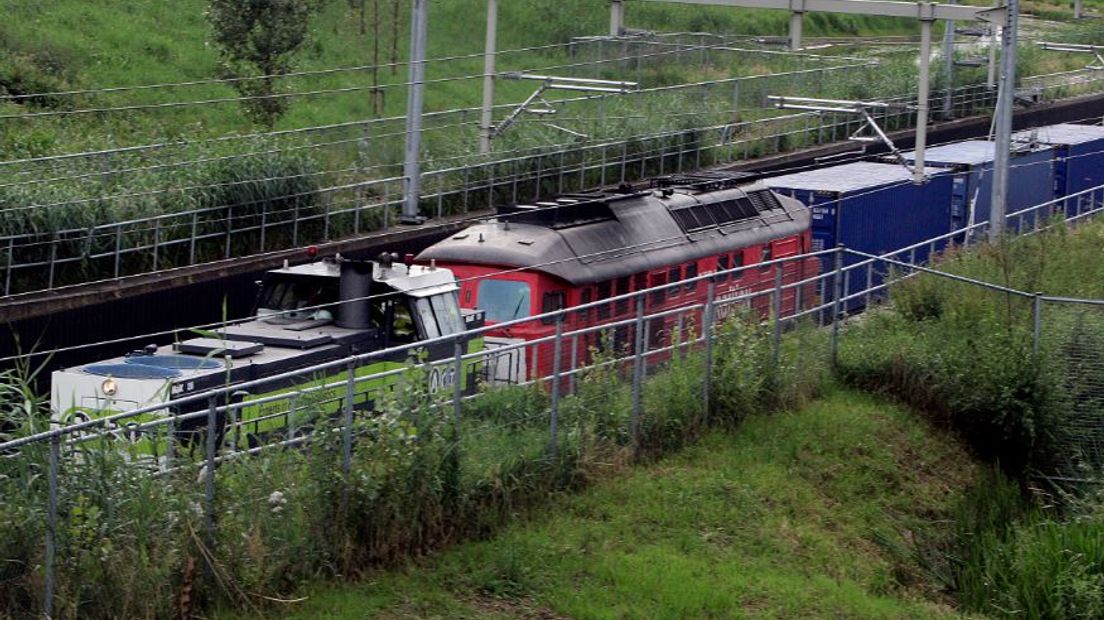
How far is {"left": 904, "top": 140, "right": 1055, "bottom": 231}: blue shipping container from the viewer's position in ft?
112

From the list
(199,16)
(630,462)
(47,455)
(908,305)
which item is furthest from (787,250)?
(199,16)

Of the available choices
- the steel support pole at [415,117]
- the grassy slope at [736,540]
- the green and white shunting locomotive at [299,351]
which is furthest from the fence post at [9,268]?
the grassy slope at [736,540]

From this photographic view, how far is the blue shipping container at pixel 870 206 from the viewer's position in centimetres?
2936

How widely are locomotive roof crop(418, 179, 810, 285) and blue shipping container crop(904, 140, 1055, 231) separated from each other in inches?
334

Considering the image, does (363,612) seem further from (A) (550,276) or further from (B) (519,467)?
(A) (550,276)

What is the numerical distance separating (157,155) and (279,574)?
16.0 meters

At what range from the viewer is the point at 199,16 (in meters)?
47.1

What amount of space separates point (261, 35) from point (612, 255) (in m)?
15.1

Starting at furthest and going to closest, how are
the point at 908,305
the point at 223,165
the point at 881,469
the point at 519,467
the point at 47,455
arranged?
the point at 223,165 < the point at 908,305 < the point at 881,469 < the point at 519,467 < the point at 47,455

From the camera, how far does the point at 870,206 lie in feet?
99.5

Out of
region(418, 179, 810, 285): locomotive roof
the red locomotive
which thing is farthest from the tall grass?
region(418, 179, 810, 285): locomotive roof

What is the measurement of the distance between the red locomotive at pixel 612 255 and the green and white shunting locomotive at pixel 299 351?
139 centimetres

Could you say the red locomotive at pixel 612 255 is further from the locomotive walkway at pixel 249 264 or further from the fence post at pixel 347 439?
the fence post at pixel 347 439

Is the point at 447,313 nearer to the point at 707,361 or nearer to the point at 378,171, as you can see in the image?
the point at 707,361
